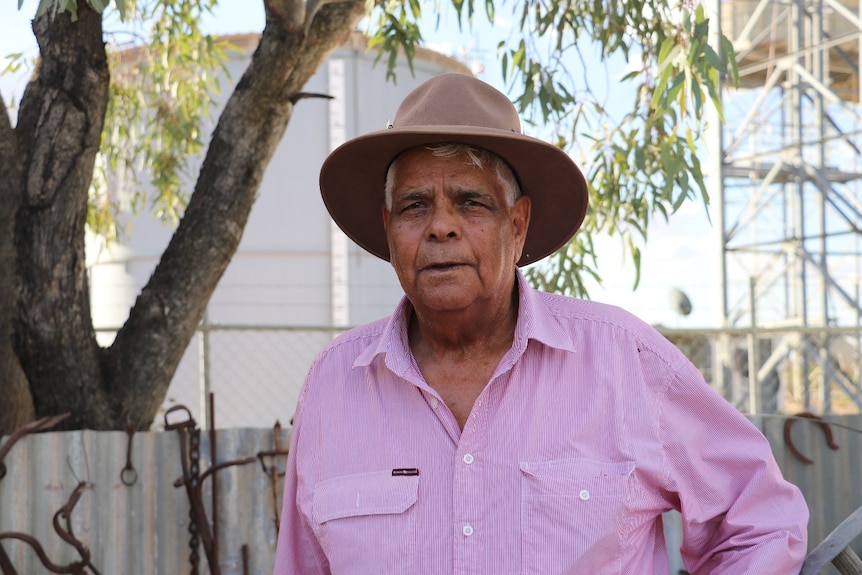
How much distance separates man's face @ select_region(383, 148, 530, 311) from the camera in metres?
2.10

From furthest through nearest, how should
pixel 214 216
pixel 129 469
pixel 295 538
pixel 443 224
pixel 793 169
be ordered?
pixel 793 169 < pixel 214 216 < pixel 129 469 < pixel 295 538 < pixel 443 224

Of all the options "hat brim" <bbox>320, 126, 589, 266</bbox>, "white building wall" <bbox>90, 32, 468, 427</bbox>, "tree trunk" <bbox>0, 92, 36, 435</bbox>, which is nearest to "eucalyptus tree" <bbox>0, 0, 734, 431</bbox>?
"tree trunk" <bbox>0, 92, 36, 435</bbox>

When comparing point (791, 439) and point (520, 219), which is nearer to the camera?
point (520, 219)

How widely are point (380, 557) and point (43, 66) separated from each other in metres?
2.39

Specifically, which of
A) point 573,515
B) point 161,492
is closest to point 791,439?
point 573,515

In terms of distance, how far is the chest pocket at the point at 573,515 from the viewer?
1.91 m

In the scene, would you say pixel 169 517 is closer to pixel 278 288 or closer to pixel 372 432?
pixel 372 432

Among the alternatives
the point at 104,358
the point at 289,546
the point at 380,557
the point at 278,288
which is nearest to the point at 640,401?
the point at 380,557

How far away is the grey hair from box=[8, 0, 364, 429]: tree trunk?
1.65 m

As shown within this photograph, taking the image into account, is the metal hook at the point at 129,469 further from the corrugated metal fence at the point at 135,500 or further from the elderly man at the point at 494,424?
the elderly man at the point at 494,424

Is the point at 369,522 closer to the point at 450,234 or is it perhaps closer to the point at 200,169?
the point at 450,234

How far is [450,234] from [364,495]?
0.55m

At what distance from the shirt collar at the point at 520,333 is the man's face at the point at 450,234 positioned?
0.22 feet

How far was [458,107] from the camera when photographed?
7.07 feet
